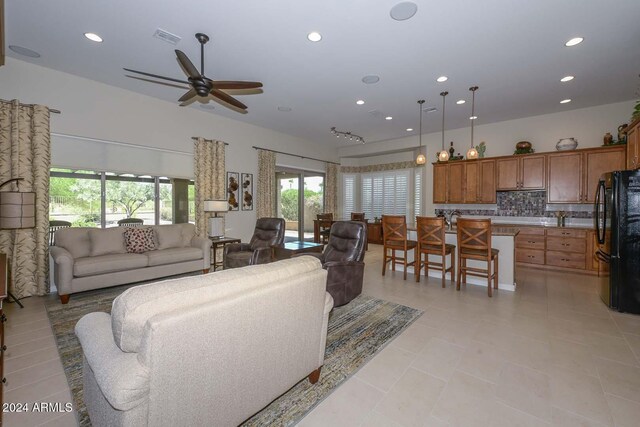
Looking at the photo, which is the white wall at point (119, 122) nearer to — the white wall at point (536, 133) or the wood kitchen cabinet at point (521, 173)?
the white wall at point (536, 133)

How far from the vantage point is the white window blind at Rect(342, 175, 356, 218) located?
9391mm

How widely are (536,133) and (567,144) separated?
2.31 feet

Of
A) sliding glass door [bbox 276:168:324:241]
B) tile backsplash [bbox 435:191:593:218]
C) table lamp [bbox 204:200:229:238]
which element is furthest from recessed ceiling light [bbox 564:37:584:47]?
sliding glass door [bbox 276:168:324:241]

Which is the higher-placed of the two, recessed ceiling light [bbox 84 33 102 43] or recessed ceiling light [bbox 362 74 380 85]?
recessed ceiling light [bbox 362 74 380 85]

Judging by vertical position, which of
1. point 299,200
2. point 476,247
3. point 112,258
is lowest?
point 112,258

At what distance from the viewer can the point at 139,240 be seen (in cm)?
439

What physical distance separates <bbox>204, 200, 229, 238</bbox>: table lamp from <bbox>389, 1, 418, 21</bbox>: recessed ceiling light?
408 centimetres

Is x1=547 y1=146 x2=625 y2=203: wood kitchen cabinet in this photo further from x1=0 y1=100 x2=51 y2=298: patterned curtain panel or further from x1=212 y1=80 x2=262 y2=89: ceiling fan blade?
x1=0 y1=100 x2=51 y2=298: patterned curtain panel

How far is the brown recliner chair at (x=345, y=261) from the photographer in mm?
3223

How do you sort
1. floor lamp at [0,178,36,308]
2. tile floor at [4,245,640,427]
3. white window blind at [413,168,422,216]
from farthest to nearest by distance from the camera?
1. white window blind at [413,168,422,216]
2. floor lamp at [0,178,36,308]
3. tile floor at [4,245,640,427]

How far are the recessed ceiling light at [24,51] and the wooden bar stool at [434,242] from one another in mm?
5714

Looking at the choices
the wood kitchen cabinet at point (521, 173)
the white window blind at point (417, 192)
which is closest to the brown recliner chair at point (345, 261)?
the wood kitchen cabinet at point (521, 173)

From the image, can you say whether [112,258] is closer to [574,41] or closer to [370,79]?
[370,79]

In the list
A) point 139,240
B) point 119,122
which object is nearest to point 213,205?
point 139,240
